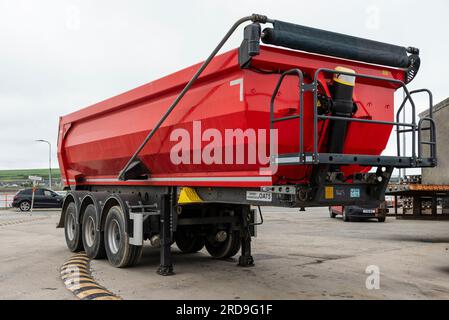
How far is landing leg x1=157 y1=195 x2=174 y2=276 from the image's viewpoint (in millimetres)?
8148

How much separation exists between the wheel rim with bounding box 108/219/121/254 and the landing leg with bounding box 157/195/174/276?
3.84ft

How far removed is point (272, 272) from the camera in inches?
334

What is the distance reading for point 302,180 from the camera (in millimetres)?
6172

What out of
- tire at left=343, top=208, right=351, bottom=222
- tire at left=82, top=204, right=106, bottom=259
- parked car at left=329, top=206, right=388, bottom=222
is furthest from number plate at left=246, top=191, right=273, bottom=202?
tire at left=343, top=208, right=351, bottom=222

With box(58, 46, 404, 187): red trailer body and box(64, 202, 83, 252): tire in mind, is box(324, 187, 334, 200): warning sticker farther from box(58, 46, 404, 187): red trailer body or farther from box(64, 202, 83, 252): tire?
box(64, 202, 83, 252): tire

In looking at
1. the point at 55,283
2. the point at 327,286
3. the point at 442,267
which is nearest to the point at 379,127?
the point at 327,286

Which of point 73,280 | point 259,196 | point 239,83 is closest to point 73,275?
point 73,280

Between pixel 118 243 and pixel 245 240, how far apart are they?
235 cm

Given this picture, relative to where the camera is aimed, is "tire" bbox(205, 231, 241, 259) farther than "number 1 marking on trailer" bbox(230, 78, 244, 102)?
Yes

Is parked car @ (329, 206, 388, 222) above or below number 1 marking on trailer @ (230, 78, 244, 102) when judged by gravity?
below

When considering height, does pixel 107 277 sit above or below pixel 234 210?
below

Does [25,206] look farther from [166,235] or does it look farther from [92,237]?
[166,235]

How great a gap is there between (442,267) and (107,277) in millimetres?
6235

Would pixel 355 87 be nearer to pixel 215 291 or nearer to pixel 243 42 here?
pixel 243 42
